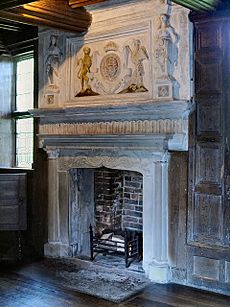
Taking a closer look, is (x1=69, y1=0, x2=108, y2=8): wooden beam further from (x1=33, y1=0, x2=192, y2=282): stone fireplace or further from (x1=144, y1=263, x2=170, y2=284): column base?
(x1=144, y1=263, x2=170, y2=284): column base

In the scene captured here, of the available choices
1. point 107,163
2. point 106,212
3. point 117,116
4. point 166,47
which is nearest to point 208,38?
point 166,47

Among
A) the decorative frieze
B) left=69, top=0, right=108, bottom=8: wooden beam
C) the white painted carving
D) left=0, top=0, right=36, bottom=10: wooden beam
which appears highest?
left=69, top=0, right=108, bottom=8: wooden beam

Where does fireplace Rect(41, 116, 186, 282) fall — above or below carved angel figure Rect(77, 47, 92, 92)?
below

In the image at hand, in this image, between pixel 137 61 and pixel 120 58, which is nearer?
pixel 137 61

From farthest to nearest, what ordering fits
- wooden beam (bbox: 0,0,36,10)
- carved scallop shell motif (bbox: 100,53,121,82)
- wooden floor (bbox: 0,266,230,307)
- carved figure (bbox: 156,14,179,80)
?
carved scallop shell motif (bbox: 100,53,121,82) < carved figure (bbox: 156,14,179,80) < wooden floor (bbox: 0,266,230,307) < wooden beam (bbox: 0,0,36,10)

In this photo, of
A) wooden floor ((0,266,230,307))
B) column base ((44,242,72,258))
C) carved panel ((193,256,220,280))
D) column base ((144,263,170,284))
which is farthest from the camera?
column base ((44,242,72,258))

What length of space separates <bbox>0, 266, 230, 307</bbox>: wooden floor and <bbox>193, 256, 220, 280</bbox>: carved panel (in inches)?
6.7

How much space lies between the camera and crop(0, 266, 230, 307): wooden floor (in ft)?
13.4

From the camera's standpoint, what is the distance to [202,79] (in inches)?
172

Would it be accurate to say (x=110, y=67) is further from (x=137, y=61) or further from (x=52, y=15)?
(x=52, y=15)

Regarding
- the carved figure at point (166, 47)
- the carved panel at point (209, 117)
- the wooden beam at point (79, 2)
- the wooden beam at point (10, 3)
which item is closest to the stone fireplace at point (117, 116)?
the carved figure at point (166, 47)

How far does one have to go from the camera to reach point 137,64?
15.9ft

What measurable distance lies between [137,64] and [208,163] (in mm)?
1377

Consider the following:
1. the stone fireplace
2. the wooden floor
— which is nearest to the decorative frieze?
the stone fireplace
